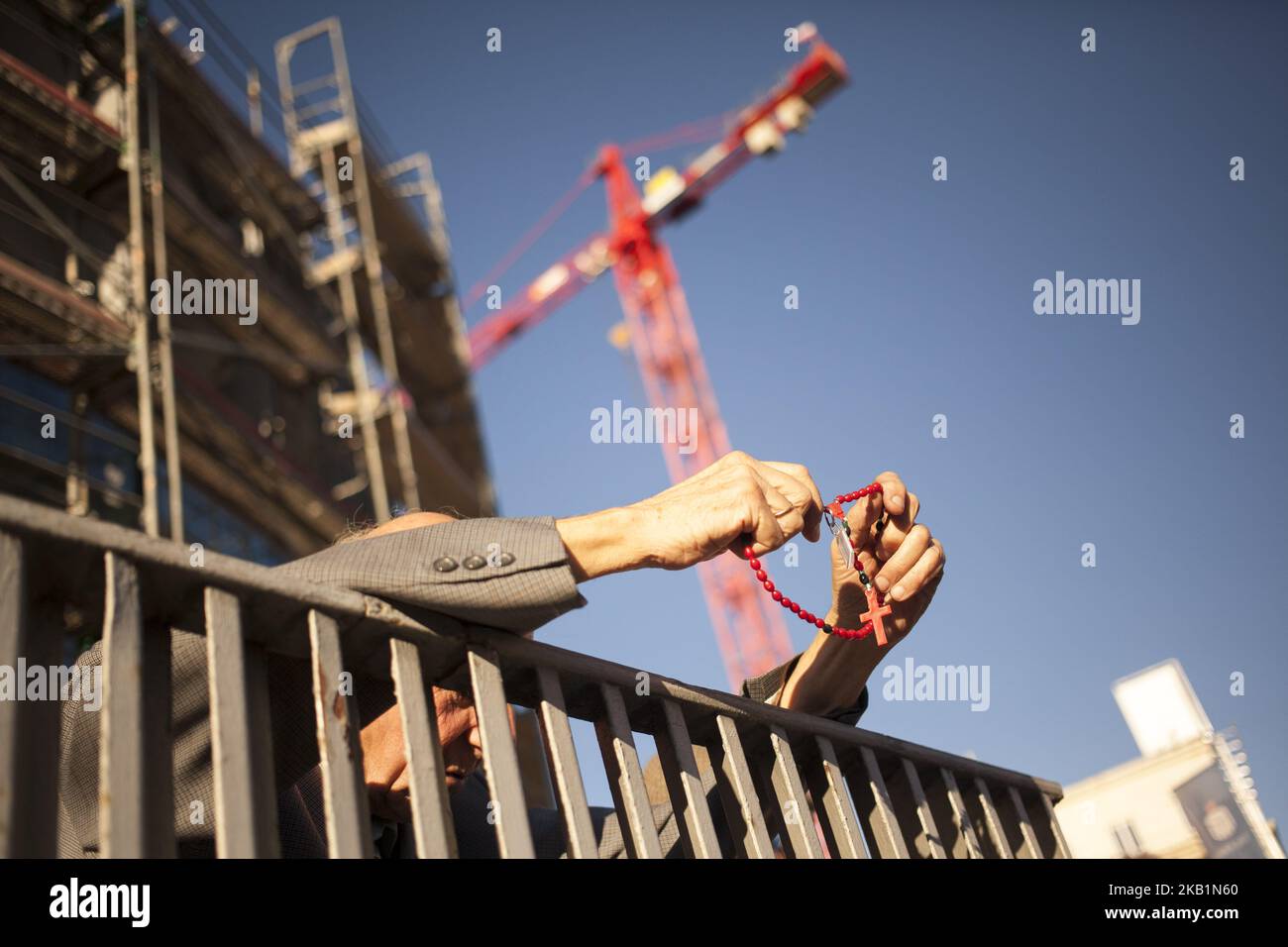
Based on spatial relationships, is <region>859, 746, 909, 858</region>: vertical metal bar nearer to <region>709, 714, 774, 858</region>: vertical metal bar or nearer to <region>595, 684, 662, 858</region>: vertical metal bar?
<region>709, 714, 774, 858</region>: vertical metal bar

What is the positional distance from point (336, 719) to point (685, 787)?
0.57m

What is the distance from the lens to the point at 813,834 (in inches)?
61.0

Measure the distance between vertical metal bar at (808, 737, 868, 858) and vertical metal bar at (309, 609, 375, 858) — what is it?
865 millimetres

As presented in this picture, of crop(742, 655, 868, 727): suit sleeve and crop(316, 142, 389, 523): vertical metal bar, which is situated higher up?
crop(316, 142, 389, 523): vertical metal bar

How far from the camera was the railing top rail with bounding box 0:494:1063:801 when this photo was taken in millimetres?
969

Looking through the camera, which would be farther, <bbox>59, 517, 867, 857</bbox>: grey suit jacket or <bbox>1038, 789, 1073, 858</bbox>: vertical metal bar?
<bbox>1038, 789, 1073, 858</bbox>: vertical metal bar

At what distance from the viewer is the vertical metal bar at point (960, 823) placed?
1.92 meters

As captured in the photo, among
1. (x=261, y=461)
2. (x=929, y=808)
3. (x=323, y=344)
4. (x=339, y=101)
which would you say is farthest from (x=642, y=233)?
(x=929, y=808)

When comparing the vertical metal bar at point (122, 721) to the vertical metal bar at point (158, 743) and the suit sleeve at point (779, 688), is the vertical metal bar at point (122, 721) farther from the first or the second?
the suit sleeve at point (779, 688)

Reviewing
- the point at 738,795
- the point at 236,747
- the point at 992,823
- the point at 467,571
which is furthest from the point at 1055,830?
the point at 236,747

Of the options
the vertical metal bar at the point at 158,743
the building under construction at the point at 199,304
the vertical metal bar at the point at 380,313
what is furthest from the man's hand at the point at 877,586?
the vertical metal bar at the point at 380,313

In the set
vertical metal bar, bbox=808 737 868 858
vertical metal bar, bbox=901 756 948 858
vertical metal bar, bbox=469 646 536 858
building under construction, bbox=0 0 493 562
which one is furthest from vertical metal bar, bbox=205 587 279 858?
building under construction, bbox=0 0 493 562

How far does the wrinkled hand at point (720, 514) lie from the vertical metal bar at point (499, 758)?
0.28m

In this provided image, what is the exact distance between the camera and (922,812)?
71.9 inches
